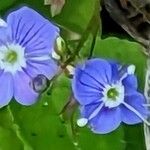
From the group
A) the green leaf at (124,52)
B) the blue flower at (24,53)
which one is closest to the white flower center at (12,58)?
the blue flower at (24,53)

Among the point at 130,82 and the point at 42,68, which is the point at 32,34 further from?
the point at 130,82

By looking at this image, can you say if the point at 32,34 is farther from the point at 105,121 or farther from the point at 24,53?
the point at 105,121

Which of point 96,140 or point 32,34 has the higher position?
point 32,34

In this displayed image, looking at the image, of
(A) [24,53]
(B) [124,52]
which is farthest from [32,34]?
(B) [124,52]

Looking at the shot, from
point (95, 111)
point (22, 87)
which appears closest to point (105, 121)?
point (95, 111)

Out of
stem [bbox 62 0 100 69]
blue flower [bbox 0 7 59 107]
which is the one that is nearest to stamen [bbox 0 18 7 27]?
blue flower [bbox 0 7 59 107]

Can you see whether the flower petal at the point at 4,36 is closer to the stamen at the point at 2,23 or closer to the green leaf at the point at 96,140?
the stamen at the point at 2,23
